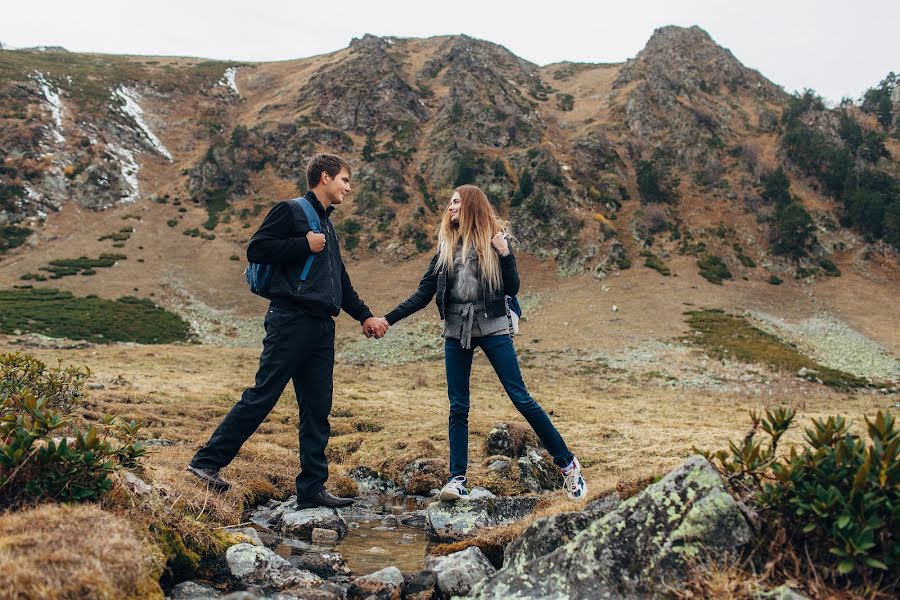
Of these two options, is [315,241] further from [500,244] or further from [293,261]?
[500,244]

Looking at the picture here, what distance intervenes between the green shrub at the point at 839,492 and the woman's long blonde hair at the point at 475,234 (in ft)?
10.7

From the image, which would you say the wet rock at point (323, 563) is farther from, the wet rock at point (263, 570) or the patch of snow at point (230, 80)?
the patch of snow at point (230, 80)

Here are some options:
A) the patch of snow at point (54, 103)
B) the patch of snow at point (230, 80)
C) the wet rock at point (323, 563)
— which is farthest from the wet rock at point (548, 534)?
the patch of snow at point (230, 80)

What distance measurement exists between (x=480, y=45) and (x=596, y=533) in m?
106

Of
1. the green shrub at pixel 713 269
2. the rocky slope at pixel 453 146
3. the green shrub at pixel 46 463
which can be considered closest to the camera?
the green shrub at pixel 46 463

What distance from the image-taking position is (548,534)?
3838 millimetres

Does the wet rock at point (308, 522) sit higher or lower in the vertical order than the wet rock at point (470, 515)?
lower

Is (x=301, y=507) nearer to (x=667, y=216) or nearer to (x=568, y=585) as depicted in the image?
(x=568, y=585)

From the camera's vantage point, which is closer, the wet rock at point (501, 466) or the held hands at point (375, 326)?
the held hands at point (375, 326)

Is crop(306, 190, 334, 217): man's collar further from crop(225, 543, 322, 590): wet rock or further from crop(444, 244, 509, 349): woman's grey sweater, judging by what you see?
crop(225, 543, 322, 590): wet rock

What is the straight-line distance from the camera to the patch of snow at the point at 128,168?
66.7 metres

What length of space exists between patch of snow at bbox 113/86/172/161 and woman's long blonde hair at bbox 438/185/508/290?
3268 inches

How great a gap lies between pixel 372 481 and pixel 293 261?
390 cm

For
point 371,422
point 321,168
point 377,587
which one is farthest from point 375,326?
point 371,422
